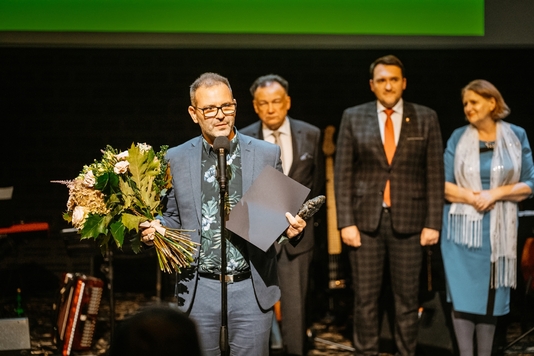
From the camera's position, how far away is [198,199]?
2961 mm

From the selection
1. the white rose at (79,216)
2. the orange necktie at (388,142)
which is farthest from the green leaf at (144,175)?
the orange necktie at (388,142)

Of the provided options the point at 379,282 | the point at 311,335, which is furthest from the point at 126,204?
the point at 311,335

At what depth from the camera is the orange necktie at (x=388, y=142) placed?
175 inches

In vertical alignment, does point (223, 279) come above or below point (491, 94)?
below

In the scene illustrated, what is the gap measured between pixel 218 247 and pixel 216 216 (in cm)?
13

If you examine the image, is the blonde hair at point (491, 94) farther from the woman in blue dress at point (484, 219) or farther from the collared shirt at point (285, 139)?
the collared shirt at point (285, 139)

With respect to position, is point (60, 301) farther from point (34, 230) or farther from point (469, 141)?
point (469, 141)

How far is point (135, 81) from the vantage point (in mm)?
6172

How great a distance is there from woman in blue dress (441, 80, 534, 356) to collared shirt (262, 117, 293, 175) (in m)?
1.08

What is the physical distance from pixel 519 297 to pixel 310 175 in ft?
7.06

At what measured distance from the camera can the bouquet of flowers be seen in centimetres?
288

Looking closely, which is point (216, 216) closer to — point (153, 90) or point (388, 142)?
point (388, 142)

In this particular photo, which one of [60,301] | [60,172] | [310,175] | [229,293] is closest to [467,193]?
[310,175]

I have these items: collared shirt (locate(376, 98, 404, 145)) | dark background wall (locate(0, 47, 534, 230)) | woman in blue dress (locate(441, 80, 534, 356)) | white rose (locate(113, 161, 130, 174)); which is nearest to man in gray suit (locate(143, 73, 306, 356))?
white rose (locate(113, 161, 130, 174))
